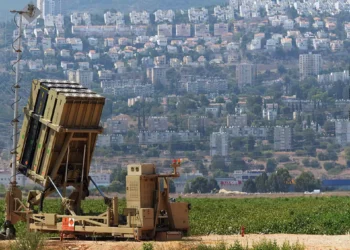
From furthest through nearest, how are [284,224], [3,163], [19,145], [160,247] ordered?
[3,163] → [284,224] → [19,145] → [160,247]

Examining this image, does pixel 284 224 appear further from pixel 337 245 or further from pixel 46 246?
pixel 46 246

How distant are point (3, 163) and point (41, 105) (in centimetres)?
16085

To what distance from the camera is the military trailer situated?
25.6 metres

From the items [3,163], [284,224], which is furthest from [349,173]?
[284,224]

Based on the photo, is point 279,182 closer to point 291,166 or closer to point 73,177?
point 291,166

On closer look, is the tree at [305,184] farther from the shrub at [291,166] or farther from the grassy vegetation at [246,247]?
the grassy vegetation at [246,247]

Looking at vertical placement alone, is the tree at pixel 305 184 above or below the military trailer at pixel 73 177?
below

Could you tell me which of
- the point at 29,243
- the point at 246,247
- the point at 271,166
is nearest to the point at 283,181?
the point at 271,166

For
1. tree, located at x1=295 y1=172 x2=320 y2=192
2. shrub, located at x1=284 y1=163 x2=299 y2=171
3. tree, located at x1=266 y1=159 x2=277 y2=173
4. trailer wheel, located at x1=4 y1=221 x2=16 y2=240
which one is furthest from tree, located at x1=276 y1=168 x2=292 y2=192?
trailer wheel, located at x1=4 y1=221 x2=16 y2=240

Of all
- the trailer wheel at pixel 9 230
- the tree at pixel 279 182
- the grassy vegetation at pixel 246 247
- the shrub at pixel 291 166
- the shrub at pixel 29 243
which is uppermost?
the shrub at pixel 29 243

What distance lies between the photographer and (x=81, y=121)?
26.8 metres

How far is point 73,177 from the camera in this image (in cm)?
2733

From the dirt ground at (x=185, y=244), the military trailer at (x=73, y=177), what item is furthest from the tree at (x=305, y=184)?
the military trailer at (x=73, y=177)

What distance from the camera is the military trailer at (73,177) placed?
25.6 meters
